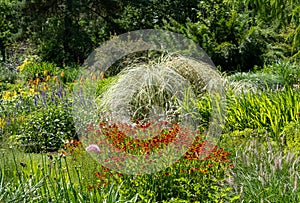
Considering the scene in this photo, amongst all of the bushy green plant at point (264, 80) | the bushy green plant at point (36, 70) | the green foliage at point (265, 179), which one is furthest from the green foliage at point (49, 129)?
the bushy green plant at point (36, 70)

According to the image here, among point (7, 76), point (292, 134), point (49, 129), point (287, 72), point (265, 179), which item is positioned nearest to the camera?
point (265, 179)

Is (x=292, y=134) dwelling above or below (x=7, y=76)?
above

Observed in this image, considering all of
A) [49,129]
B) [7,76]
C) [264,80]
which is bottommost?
[7,76]

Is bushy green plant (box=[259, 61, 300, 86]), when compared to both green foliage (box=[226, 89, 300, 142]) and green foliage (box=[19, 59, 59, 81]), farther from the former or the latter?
green foliage (box=[19, 59, 59, 81])

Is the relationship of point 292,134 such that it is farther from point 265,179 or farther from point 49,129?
point 49,129

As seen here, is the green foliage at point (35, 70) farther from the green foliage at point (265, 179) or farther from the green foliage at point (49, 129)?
the green foliage at point (265, 179)

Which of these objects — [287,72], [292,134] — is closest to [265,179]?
[292,134]

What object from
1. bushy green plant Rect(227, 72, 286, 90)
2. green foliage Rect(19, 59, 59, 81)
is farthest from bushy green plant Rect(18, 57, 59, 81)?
bushy green plant Rect(227, 72, 286, 90)

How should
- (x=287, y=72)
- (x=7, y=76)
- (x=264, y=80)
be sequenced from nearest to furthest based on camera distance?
(x=264, y=80) < (x=287, y=72) < (x=7, y=76)

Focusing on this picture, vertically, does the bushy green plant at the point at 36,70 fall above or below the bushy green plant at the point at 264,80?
below

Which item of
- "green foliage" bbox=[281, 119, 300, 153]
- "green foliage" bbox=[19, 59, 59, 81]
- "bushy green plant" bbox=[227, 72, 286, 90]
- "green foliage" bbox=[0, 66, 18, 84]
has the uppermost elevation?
"bushy green plant" bbox=[227, 72, 286, 90]

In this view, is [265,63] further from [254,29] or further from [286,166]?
[286,166]

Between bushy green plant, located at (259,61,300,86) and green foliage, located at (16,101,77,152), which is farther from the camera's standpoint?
bushy green plant, located at (259,61,300,86)

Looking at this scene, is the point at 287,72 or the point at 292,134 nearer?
the point at 292,134
